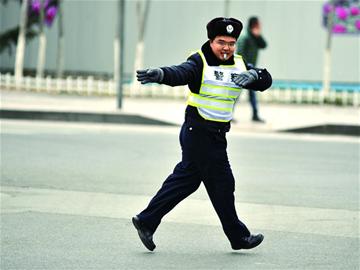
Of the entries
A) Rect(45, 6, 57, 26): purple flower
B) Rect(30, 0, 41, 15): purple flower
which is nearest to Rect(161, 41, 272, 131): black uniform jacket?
Rect(30, 0, 41, 15): purple flower

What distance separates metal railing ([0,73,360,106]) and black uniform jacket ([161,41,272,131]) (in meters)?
20.8

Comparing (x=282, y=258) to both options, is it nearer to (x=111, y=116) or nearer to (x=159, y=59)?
(x=111, y=116)

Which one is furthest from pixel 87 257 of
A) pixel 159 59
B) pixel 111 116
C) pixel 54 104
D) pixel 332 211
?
pixel 159 59

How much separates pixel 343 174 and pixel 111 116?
7.97 m

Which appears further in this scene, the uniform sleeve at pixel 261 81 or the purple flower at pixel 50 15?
the purple flower at pixel 50 15

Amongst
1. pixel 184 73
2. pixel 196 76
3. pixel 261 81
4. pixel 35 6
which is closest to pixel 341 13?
pixel 35 6

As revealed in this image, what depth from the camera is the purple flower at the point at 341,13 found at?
103ft

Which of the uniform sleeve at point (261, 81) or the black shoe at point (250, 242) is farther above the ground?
the uniform sleeve at point (261, 81)

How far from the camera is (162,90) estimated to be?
29.9 metres

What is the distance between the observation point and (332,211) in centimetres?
1045

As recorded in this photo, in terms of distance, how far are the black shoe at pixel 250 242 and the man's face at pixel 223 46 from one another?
4.29ft

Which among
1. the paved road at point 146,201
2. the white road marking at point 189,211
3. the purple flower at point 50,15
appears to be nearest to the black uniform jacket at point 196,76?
Result: the paved road at point 146,201

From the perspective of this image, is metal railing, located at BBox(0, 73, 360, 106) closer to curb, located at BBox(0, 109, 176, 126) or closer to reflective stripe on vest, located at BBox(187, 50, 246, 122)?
curb, located at BBox(0, 109, 176, 126)

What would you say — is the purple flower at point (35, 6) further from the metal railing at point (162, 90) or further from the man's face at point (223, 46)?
the man's face at point (223, 46)
